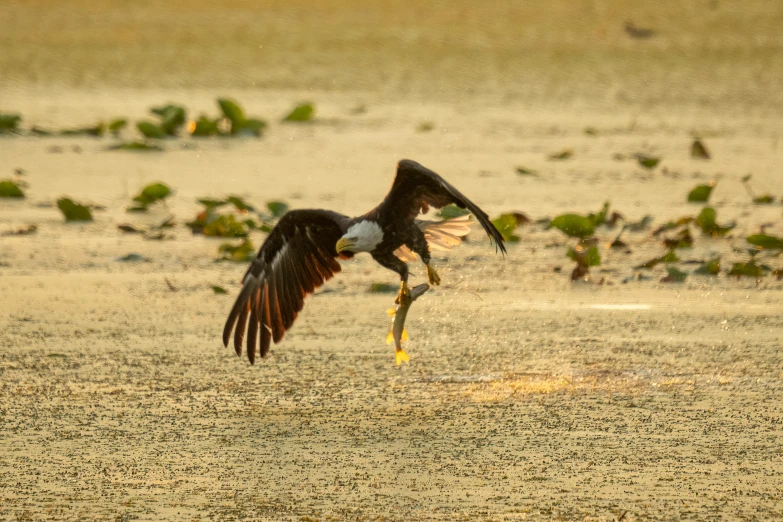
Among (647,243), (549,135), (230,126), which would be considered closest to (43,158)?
(230,126)

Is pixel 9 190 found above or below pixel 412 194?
below

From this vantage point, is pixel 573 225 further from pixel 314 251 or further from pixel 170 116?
pixel 170 116

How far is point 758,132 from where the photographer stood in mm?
11156

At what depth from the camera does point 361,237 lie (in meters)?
5.13

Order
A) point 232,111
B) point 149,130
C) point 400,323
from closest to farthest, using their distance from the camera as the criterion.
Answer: point 400,323 → point 149,130 → point 232,111

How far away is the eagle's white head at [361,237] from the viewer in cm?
510

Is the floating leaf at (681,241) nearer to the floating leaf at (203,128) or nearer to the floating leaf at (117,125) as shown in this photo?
the floating leaf at (203,128)

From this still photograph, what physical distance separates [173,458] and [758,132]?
7.98 m

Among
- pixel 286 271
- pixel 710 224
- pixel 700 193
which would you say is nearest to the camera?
pixel 286 271

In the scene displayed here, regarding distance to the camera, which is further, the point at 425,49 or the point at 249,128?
the point at 425,49

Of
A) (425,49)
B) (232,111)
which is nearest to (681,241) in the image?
(232,111)

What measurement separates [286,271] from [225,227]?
239 cm

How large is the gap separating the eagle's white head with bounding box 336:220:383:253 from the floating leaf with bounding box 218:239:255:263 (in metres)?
1.92

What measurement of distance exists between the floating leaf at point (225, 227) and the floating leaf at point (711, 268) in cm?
246
